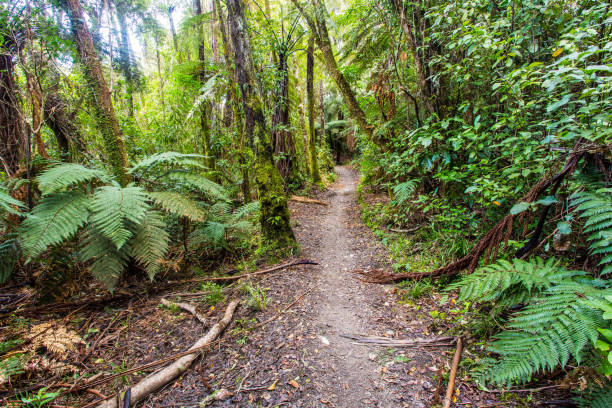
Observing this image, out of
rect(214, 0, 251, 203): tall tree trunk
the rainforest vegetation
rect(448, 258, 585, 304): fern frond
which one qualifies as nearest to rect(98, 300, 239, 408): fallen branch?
the rainforest vegetation

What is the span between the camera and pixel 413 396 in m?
1.70

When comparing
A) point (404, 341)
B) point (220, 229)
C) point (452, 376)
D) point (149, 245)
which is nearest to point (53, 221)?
point (149, 245)

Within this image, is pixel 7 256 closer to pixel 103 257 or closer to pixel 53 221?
pixel 53 221

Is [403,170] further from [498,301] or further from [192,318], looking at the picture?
[192,318]

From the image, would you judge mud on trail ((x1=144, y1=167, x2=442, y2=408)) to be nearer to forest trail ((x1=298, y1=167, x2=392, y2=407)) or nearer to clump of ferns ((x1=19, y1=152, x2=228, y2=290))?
forest trail ((x1=298, y1=167, x2=392, y2=407))

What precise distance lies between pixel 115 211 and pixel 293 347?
2.11 metres

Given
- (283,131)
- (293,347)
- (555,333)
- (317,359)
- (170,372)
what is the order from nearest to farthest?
1. (555,333)
2. (170,372)
3. (317,359)
4. (293,347)
5. (283,131)

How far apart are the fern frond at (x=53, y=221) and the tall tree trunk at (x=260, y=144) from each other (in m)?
2.01

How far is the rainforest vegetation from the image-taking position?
168cm

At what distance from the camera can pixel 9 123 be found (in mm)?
3490

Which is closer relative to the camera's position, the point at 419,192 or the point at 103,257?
the point at 103,257

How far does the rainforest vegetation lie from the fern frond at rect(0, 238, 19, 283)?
15 millimetres

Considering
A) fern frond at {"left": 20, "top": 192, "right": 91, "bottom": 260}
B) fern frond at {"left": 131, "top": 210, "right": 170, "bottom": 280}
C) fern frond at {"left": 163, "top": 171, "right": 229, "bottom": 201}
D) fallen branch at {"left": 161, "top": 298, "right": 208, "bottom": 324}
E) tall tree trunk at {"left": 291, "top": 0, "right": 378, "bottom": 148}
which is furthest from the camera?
tall tree trunk at {"left": 291, "top": 0, "right": 378, "bottom": 148}

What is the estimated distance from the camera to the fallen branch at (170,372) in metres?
1.70
